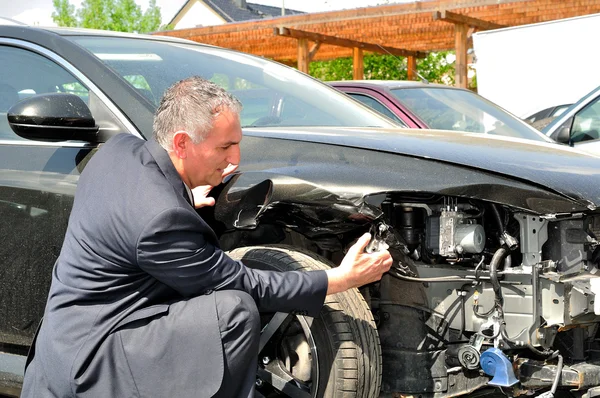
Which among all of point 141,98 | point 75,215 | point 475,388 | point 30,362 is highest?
point 141,98

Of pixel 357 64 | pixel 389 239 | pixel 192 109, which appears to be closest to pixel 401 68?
pixel 357 64

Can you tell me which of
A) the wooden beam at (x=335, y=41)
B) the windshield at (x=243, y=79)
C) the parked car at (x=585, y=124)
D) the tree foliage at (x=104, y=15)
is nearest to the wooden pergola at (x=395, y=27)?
the wooden beam at (x=335, y=41)

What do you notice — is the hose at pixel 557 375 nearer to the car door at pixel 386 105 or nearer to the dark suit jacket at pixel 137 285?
the dark suit jacket at pixel 137 285

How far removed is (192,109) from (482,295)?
1.18 meters

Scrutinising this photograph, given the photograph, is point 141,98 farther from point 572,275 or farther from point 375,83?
point 375,83

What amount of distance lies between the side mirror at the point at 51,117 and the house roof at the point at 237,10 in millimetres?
53051

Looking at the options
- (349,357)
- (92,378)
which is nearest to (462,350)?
(349,357)

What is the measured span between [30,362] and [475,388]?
1.50 metres

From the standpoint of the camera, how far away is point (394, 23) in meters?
16.5

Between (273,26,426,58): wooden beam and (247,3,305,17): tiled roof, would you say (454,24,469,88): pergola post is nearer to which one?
(273,26,426,58): wooden beam

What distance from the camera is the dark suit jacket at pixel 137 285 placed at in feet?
8.08

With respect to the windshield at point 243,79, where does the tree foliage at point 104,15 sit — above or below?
above

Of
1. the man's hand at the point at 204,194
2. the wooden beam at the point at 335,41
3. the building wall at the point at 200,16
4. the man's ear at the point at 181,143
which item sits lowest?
the man's hand at the point at 204,194

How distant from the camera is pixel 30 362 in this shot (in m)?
2.82
